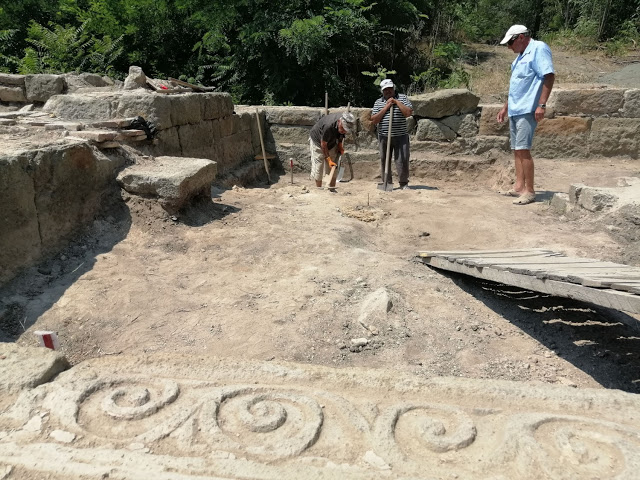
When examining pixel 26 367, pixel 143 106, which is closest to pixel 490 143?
pixel 143 106

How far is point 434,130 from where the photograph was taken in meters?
7.98

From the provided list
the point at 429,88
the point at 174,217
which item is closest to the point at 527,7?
the point at 429,88

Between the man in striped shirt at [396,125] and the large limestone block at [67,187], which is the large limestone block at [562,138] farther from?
the large limestone block at [67,187]

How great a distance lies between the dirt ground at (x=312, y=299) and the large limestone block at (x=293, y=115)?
3396 millimetres

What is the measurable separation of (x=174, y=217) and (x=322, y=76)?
7.23 metres

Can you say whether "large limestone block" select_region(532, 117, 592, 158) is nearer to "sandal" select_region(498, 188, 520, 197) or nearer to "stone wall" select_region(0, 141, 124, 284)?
"sandal" select_region(498, 188, 520, 197)

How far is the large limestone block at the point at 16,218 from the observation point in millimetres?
3316

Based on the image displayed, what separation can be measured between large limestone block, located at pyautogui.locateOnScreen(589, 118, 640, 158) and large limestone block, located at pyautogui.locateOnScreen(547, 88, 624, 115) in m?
0.17

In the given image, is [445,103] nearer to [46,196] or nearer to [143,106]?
[143,106]

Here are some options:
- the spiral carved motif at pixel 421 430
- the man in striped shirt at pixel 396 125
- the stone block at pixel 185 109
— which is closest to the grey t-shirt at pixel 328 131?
the man in striped shirt at pixel 396 125

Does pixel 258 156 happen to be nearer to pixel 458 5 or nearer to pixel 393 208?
pixel 393 208

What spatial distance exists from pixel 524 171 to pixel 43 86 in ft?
19.4

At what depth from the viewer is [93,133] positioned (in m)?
4.41

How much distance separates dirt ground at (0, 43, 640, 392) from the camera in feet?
9.68
